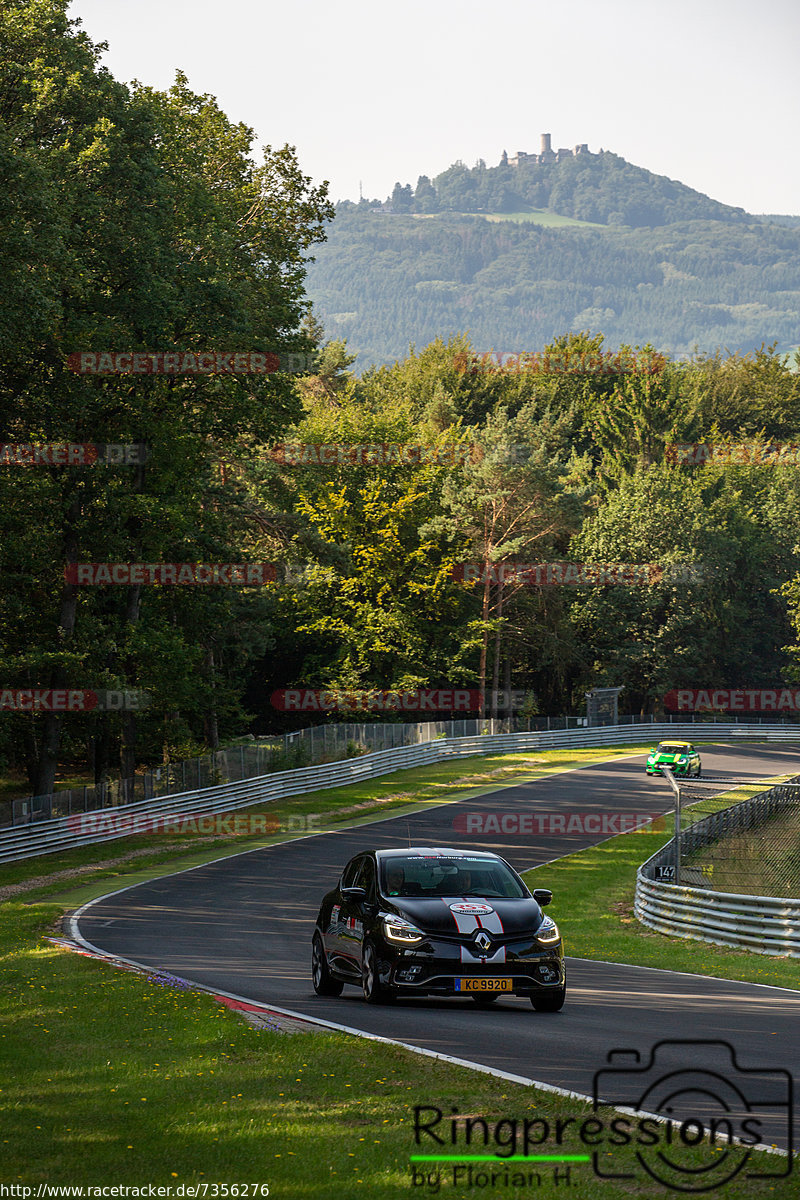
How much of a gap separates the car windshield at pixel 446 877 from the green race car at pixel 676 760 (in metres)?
39.2

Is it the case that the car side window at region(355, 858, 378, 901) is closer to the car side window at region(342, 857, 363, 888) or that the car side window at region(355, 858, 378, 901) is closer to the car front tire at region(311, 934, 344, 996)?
the car side window at region(342, 857, 363, 888)

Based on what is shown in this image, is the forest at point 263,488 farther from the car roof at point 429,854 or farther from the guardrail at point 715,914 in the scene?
the car roof at point 429,854

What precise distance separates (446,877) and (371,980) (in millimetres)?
1431

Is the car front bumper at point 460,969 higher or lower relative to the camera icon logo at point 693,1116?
lower

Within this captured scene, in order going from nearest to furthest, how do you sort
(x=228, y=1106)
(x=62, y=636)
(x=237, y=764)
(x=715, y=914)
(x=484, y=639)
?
(x=228, y=1106) → (x=715, y=914) → (x=62, y=636) → (x=237, y=764) → (x=484, y=639)

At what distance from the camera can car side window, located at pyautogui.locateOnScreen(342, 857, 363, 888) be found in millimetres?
14305

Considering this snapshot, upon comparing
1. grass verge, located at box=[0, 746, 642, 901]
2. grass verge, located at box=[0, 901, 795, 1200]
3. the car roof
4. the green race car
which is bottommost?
grass verge, located at box=[0, 746, 642, 901]

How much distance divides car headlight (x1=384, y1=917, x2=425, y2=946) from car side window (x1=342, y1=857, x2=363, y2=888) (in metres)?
1.86

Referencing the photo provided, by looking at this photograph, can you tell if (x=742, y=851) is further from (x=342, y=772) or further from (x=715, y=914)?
(x=342, y=772)

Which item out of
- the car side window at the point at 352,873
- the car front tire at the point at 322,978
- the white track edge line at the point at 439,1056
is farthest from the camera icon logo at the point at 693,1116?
the car side window at the point at 352,873

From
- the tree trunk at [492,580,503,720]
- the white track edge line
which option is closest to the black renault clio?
the white track edge line

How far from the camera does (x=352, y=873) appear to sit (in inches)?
570

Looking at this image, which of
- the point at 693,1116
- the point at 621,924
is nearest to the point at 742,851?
the point at 621,924

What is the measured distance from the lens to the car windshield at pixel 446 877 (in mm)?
13234
